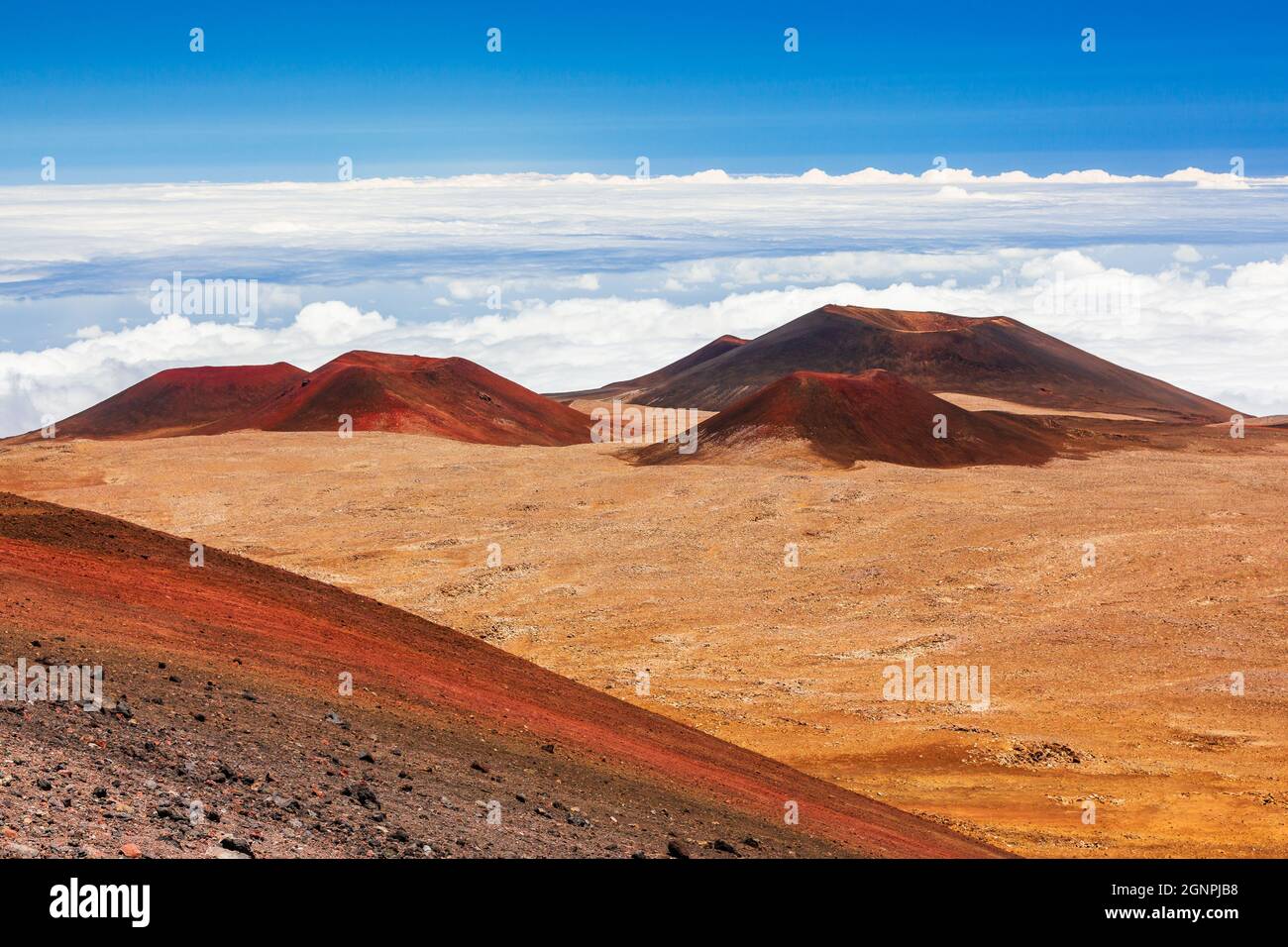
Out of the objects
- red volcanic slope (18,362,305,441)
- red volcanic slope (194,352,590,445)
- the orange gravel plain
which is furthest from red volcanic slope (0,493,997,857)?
red volcanic slope (18,362,305,441)

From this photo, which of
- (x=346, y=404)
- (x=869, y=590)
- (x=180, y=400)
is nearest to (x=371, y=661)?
(x=869, y=590)

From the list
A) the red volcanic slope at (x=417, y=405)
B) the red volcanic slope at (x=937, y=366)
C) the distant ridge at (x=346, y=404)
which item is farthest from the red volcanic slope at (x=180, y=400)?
the red volcanic slope at (x=937, y=366)

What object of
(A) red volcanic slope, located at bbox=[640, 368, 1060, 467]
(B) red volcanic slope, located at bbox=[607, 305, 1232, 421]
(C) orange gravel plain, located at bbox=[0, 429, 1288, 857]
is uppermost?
(B) red volcanic slope, located at bbox=[607, 305, 1232, 421]

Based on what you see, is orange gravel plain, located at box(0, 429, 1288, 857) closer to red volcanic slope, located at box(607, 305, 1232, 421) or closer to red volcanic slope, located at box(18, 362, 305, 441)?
red volcanic slope, located at box(18, 362, 305, 441)

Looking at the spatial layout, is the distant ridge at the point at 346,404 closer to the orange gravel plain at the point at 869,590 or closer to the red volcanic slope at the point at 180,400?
the red volcanic slope at the point at 180,400

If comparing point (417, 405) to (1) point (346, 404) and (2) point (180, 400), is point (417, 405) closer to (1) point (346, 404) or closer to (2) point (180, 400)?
(1) point (346, 404)

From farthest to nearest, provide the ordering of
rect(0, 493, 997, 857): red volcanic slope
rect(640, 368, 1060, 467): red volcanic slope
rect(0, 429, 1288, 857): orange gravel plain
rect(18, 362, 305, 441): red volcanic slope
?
rect(18, 362, 305, 441): red volcanic slope < rect(640, 368, 1060, 467): red volcanic slope < rect(0, 429, 1288, 857): orange gravel plain < rect(0, 493, 997, 857): red volcanic slope

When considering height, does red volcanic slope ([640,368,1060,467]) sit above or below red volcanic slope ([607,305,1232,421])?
below
